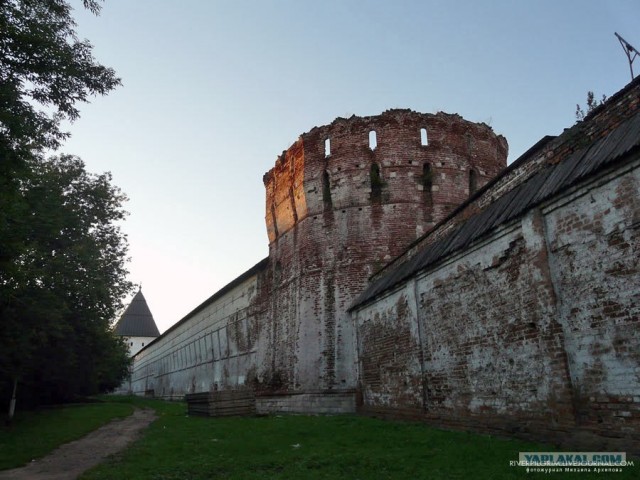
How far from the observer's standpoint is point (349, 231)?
64.4ft

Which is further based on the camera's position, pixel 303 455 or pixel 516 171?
pixel 516 171

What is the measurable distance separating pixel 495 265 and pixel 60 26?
1033 centimetres

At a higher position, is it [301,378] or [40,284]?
[40,284]

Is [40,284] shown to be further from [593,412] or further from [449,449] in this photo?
[593,412]

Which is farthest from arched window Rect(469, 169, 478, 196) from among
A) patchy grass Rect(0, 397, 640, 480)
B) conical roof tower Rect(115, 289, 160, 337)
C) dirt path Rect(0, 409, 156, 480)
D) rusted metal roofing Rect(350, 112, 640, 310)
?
conical roof tower Rect(115, 289, 160, 337)

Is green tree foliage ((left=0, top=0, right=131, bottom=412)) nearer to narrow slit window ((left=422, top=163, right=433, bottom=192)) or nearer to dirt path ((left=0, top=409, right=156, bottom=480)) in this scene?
dirt path ((left=0, top=409, right=156, bottom=480))

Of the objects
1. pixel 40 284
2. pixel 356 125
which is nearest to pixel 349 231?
pixel 356 125

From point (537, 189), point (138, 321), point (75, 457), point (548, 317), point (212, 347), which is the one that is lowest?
point (75, 457)

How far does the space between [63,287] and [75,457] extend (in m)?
12.3

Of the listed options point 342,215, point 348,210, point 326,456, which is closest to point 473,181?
point 348,210

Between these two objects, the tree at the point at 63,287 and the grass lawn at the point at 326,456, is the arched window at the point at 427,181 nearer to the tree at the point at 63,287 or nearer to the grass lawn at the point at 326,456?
the grass lawn at the point at 326,456

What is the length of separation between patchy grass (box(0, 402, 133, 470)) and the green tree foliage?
2177 millimetres

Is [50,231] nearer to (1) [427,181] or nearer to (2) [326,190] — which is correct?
(2) [326,190]

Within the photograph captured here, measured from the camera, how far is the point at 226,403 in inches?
690
